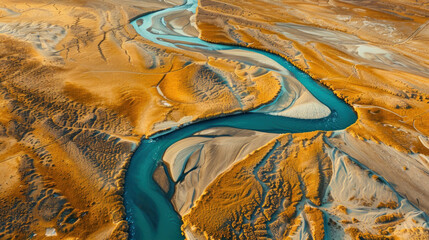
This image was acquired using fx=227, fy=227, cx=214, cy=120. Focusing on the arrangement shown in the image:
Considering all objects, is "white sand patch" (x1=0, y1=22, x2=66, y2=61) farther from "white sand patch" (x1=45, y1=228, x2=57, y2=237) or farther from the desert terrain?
"white sand patch" (x1=45, y1=228, x2=57, y2=237)

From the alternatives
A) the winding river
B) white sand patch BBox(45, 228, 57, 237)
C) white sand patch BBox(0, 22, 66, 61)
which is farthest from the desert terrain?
the winding river

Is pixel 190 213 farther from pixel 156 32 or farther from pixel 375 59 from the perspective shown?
pixel 375 59

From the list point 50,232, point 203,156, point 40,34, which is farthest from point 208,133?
point 40,34

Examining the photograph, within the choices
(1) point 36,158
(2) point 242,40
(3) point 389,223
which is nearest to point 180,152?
(1) point 36,158

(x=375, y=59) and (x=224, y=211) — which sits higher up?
(x=375, y=59)

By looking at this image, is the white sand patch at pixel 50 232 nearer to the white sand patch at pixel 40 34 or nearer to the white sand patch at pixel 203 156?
the white sand patch at pixel 203 156

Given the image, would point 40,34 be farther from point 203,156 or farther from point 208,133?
point 203,156
